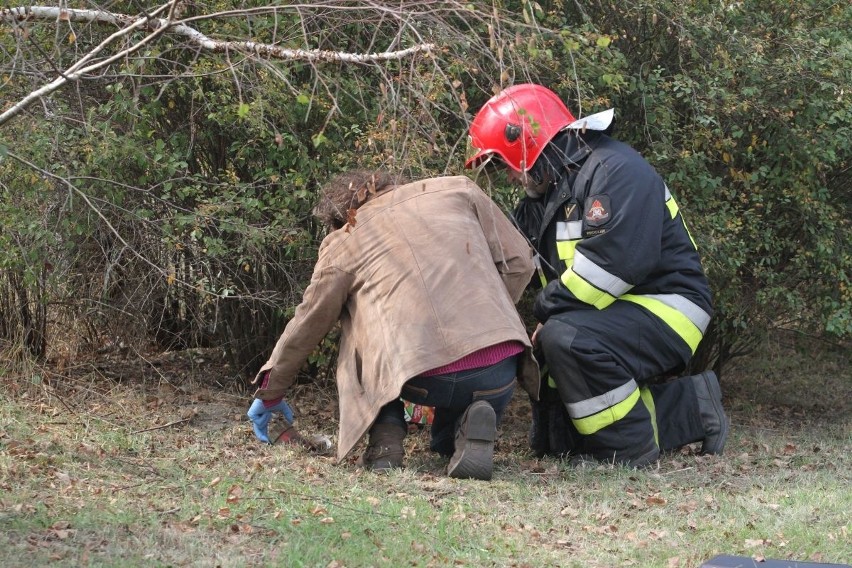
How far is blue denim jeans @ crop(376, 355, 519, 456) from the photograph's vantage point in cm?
494

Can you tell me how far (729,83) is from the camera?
20.7ft

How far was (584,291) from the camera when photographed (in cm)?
532

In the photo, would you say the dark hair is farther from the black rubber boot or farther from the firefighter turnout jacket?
the black rubber boot

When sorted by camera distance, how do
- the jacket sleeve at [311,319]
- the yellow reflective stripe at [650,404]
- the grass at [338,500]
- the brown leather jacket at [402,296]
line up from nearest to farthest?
the grass at [338,500]
the brown leather jacket at [402,296]
the jacket sleeve at [311,319]
the yellow reflective stripe at [650,404]

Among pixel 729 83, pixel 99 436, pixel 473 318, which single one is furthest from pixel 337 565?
pixel 729 83

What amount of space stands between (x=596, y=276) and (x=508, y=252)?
444 millimetres

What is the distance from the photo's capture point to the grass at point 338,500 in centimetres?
375

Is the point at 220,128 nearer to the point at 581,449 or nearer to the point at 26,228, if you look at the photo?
the point at 26,228

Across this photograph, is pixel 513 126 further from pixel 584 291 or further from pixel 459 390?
pixel 459 390

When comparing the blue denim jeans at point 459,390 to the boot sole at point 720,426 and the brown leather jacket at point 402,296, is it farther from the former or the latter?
the boot sole at point 720,426

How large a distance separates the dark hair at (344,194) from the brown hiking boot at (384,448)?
3.24ft

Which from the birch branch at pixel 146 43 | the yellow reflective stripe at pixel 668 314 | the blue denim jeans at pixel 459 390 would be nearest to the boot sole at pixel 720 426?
the yellow reflective stripe at pixel 668 314

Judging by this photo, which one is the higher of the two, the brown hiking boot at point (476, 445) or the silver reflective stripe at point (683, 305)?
the silver reflective stripe at point (683, 305)

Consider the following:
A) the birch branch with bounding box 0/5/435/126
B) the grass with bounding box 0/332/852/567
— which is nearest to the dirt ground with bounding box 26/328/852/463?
the grass with bounding box 0/332/852/567
